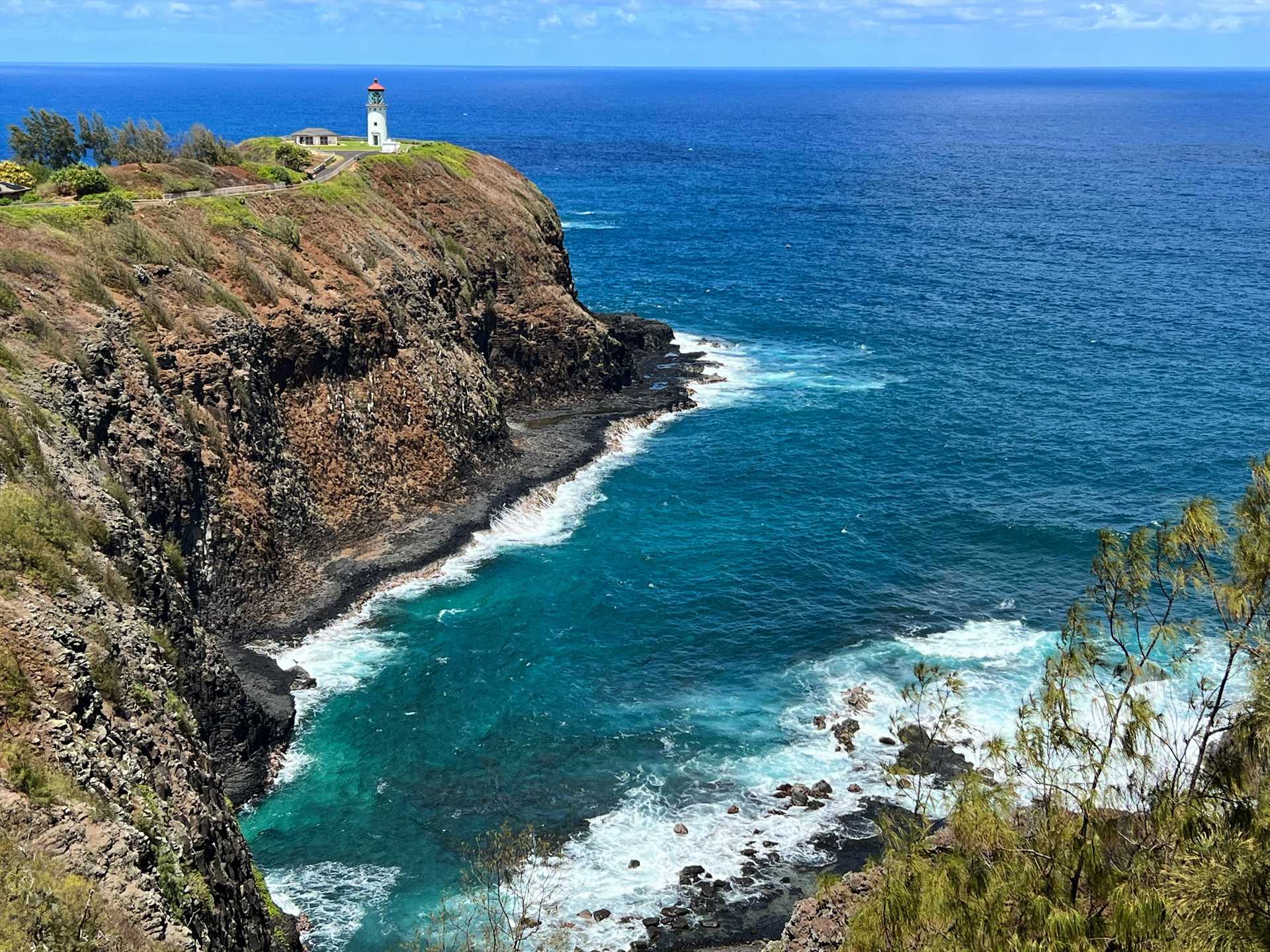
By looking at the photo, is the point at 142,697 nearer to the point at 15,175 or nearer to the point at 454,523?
the point at 454,523

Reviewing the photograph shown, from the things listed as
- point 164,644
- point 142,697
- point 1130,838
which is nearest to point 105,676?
point 142,697

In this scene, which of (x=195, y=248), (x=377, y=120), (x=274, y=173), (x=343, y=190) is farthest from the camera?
(x=377, y=120)

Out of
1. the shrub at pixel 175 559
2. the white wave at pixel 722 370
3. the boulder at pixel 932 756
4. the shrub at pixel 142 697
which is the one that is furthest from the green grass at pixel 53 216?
Result: the boulder at pixel 932 756

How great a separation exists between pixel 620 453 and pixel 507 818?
125 feet

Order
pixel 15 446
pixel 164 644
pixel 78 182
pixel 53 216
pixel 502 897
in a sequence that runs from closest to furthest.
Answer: pixel 15 446
pixel 164 644
pixel 502 897
pixel 53 216
pixel 78 182

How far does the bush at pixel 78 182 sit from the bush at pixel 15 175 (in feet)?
14.7

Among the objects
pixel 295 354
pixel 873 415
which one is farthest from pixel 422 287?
pixel 873 415

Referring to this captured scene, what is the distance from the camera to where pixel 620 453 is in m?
77.6

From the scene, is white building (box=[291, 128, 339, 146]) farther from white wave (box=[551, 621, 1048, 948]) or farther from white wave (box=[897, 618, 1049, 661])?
white wave (box=[897, 618, 1049, 661])

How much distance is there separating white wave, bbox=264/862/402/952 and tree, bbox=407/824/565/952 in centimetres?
248

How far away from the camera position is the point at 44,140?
8412 cm

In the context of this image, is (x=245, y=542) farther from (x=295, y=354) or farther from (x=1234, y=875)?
(x=1234, y=875)

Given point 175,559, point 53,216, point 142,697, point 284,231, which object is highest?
point 53,216

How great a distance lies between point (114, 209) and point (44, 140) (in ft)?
100
